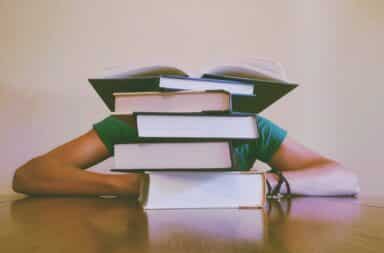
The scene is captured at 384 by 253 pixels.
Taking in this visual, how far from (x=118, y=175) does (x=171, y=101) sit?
364mm

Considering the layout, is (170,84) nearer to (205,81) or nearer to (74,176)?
(205,81)

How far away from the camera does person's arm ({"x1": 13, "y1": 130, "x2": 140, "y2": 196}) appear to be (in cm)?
92

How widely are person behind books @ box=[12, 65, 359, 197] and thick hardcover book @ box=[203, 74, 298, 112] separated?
10 centimetres

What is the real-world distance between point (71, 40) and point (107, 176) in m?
0.70

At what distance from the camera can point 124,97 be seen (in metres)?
0.64

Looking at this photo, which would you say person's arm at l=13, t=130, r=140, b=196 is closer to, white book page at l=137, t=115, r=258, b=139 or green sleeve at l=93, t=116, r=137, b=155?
green sleeve at l=93, t=116, r=137, b=155

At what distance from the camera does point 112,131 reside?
115 cm

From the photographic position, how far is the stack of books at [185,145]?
2.02ft

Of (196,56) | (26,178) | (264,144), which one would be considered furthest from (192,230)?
(196,56)

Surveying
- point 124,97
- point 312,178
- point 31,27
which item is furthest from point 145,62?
point 124,97

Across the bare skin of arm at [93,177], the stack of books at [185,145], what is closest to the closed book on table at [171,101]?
the stack of books at [185,145]

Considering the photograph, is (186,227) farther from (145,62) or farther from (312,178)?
(145,62)

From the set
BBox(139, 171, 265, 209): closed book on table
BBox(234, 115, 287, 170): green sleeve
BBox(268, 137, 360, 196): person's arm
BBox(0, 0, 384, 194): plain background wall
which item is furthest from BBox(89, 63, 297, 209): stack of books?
BBox(0, 0, 384, 194): plain background wall

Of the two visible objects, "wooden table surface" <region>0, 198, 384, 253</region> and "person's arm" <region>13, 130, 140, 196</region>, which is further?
"person's arm" <region>13, 130, 140, 196</region>
